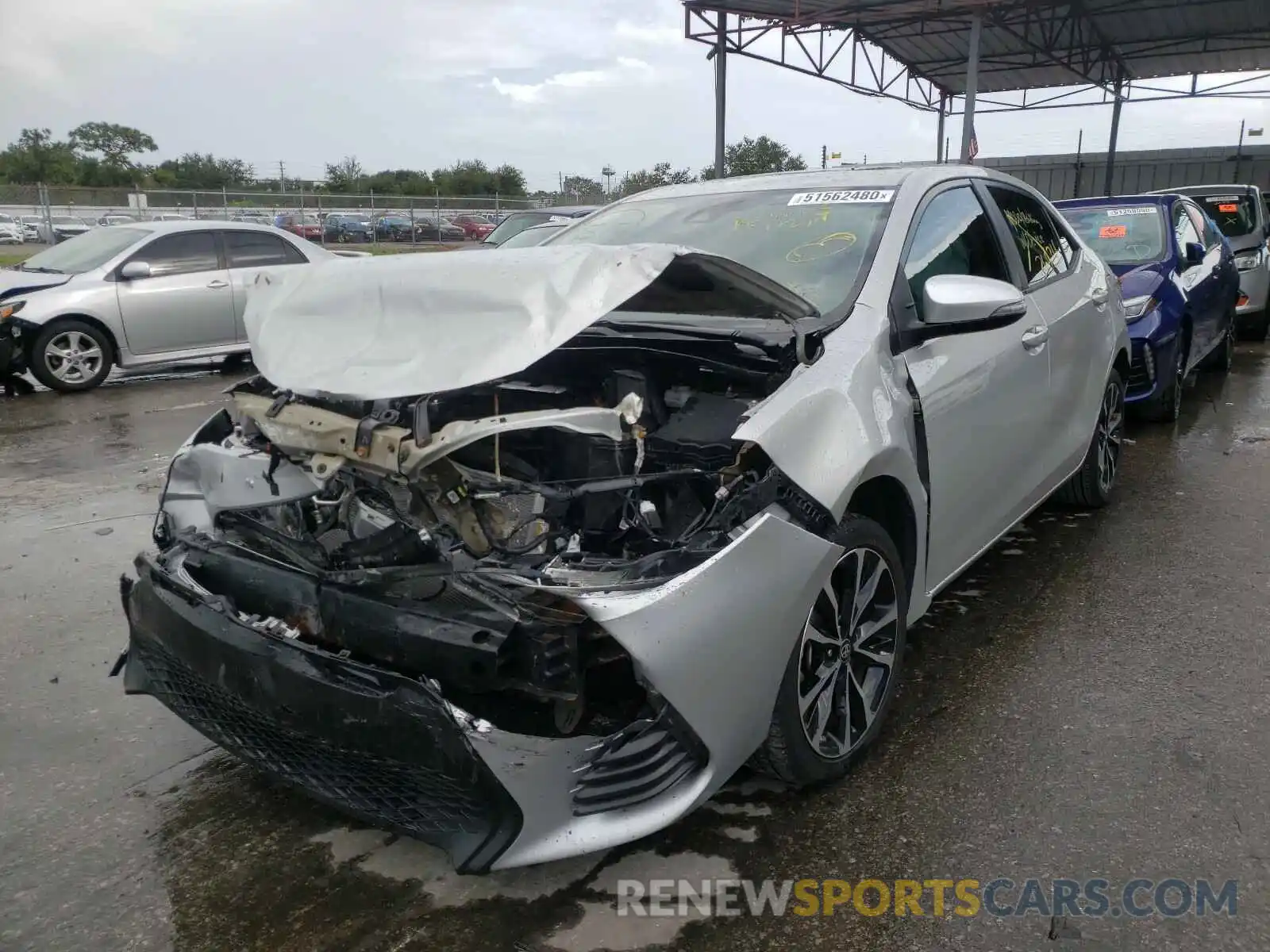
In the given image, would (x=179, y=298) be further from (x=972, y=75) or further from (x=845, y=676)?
(x=972, y=75)

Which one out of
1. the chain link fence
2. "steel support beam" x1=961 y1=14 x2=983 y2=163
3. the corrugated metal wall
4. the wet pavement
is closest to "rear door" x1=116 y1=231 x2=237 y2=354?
the wet pavement

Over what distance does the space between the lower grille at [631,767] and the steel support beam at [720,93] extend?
1696 centimetres

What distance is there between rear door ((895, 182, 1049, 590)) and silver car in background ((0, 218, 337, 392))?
274 inches

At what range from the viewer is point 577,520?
8.13 ft

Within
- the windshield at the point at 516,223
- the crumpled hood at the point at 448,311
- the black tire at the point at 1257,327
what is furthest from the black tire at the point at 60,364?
the black tire at the point at 1257,327

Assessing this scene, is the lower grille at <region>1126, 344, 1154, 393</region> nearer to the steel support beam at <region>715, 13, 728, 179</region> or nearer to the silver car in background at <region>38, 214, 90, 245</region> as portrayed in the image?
the steel support beam at <region>715, 13, 728, 179</region>

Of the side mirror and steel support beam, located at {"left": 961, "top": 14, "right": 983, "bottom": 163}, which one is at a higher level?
steel support beam, located at {"left": 961, "top": 14, "right": 983, "bottom": 163}

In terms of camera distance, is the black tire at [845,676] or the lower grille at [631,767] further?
the black tire at [845,676]

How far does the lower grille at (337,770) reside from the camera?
6.98 ft

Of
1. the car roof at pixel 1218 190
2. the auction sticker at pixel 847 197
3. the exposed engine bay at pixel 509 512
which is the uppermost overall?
the car roof at pixel 1218 190

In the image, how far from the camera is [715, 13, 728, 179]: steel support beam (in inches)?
685

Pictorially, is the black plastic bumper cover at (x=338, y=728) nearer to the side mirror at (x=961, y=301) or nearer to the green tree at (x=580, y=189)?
the side mirror at (x=961, y=301)

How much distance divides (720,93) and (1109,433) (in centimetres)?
1440

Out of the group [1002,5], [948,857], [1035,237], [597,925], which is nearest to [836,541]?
[948,857]
